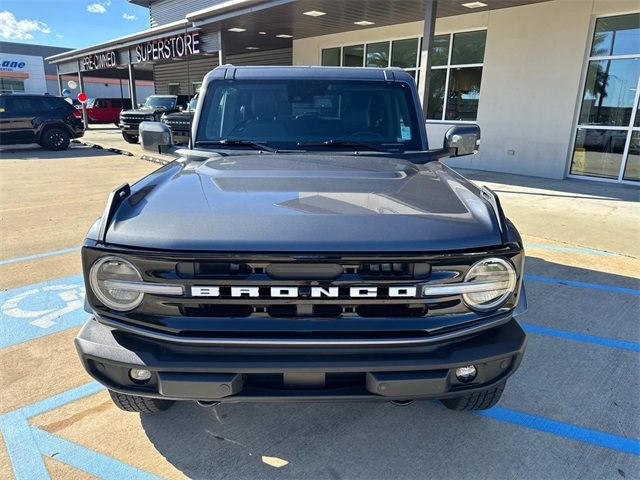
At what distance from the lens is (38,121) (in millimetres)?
15672

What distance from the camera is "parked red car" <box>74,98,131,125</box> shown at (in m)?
30.1

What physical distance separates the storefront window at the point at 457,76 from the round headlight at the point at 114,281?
12397 mm

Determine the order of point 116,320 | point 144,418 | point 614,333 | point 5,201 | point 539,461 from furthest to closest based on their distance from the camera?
1. point 5,201
2. point 614,333
3. point 144,418
4. point 539,461
5. point 116,320

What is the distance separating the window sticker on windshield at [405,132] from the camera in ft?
10.8

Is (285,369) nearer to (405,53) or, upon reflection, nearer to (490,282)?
(490,282)

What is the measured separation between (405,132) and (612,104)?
374 inches

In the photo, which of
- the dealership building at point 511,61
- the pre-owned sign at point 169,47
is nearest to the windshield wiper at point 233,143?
the dealership building at point 511,61

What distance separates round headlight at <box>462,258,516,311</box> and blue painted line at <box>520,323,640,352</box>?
1.93m

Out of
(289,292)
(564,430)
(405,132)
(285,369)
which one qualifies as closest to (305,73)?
(405,132)

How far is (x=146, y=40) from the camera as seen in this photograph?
19.7 metres

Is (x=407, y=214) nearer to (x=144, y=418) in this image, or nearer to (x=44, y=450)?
(x=144, y=418)

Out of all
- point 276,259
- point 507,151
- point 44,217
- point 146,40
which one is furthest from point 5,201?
point 146,40

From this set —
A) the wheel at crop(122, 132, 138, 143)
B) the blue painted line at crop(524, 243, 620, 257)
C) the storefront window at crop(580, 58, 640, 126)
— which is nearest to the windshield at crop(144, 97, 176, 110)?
the wheel at crop(122, 132, 138, 143)

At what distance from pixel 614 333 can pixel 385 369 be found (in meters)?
2.80
